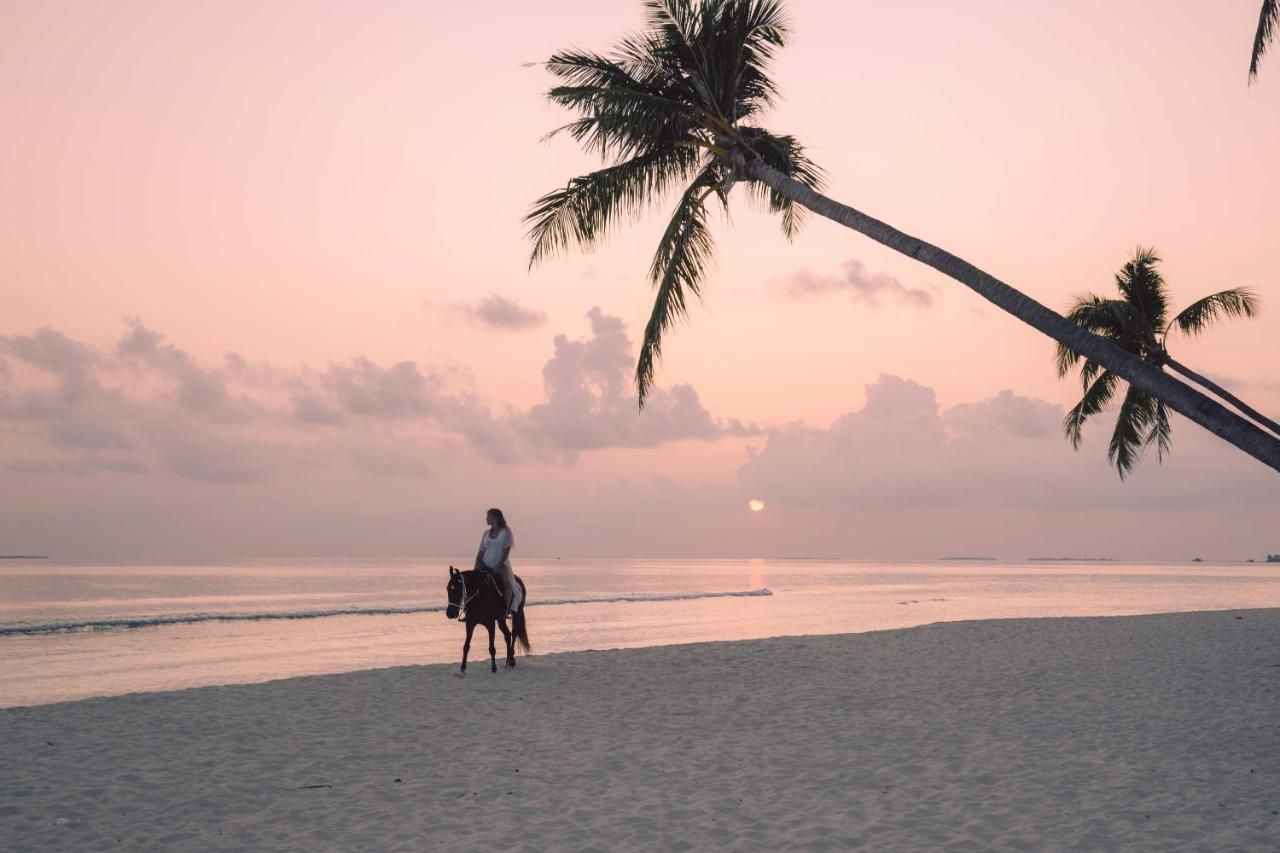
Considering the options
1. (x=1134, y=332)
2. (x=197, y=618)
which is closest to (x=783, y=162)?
(x=1134, y=332)

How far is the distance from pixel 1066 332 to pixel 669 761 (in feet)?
18.2

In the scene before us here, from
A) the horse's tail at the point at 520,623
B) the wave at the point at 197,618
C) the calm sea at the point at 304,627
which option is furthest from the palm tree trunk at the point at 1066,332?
the wave at the point at 197,618

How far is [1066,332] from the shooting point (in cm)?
851

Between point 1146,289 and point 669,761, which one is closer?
point 669,761

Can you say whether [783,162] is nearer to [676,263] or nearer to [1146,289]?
[676,263]

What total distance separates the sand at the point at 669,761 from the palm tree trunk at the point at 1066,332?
2954mm

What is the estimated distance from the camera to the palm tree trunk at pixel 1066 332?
7438 mm

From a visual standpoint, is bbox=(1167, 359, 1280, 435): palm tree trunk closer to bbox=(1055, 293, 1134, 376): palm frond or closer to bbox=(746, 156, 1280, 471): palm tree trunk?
bbox=(1055, 293, 1134, 376): palm frond

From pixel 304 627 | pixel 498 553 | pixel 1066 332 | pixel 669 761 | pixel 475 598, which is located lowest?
pixel 304 627

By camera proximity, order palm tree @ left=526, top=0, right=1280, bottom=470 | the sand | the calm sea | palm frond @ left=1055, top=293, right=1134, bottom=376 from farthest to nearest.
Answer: palm frond @ left=1055, top=293, right=1134, bottom=376, the calm sea, palm tree @ left=526, top=0, right=1280, bottom=470, the sand

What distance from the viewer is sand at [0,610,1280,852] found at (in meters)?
6.60

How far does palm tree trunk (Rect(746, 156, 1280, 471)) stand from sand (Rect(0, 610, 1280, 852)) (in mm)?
2954

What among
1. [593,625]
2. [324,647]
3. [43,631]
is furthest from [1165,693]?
[43,631]

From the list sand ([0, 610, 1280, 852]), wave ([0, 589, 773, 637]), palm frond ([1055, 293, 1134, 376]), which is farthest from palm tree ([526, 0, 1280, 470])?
wave ([0, 589, 773, 637])
